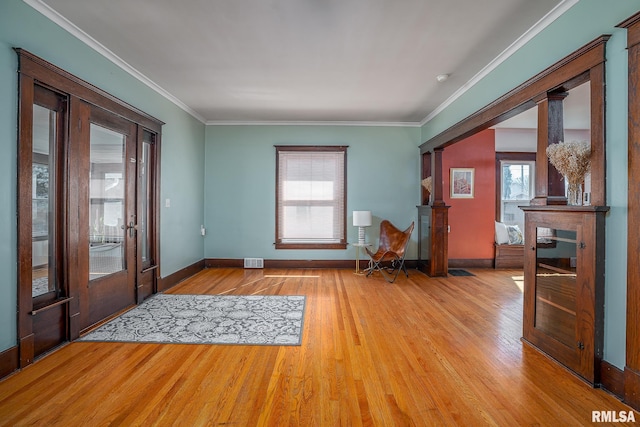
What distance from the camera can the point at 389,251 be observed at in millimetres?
5250

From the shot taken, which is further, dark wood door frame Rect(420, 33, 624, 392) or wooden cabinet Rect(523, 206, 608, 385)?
wooden cabinet Rect(523, 206, 608, 385)

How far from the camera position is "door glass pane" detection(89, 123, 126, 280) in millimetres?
3154

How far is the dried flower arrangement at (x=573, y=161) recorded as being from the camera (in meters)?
2.23

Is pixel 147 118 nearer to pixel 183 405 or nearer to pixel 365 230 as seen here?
pixel 183 405

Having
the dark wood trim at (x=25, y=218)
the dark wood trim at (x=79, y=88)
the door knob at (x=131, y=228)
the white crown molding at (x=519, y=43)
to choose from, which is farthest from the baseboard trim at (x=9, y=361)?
the white crown molding at (x=519, y=43)

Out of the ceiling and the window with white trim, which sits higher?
the ceiling

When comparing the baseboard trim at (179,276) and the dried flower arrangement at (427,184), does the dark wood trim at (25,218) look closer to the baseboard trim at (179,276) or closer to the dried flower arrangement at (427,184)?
the baseboard trim at (179,276)

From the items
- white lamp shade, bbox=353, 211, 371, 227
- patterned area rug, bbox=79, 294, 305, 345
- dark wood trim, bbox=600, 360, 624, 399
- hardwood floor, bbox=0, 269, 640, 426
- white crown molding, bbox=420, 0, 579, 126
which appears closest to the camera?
hardwood floor, bbox=0, 269, 640, 426

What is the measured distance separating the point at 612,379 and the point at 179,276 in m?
5.09

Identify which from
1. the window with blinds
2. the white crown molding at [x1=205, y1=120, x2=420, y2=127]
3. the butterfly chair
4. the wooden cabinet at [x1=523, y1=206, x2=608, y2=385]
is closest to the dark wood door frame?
the wooden cabinet at [x1=523, y1=206, x2=608, y2=385]

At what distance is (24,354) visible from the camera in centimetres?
229

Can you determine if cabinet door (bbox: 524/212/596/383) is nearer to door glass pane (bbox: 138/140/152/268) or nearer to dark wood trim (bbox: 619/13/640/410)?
dark wood trim (bbox: 619/13/640/410)

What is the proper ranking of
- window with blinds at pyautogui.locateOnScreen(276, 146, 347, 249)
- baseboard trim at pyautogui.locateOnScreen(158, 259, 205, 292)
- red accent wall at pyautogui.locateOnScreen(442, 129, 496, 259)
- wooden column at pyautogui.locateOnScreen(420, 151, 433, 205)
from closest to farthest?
1. baseboard trim at pyautogui.locateOnScreen(158, 259, 205, 292)
2. wooden column at pyautogui.locateOnScreen(420, 151, 433, 205)
3. window with blinds at pyautogui.locateOnScreen(276, 146, 347, 249)
4. red accent wall at pyautogui.locateOnScreen(442, 129, 496, 259)

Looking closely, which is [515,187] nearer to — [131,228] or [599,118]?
[599,118]
